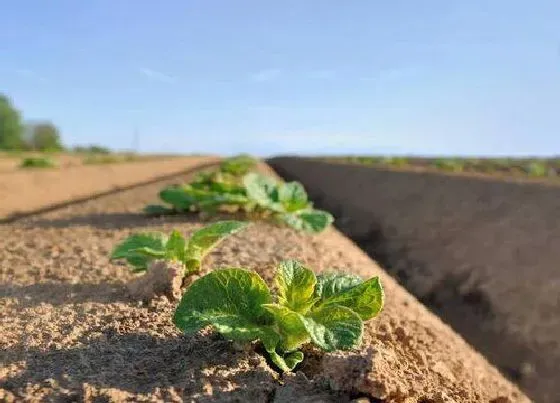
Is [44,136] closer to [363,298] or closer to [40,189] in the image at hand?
[40,189]

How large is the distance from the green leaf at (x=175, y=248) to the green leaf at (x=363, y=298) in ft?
3.16

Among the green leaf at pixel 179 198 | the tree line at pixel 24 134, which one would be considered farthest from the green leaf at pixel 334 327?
the tree line at pixel 24 134

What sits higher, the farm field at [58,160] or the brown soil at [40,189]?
the brown soil at [40,189]

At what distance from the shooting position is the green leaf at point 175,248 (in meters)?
2.95

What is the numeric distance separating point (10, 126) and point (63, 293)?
63.4 m

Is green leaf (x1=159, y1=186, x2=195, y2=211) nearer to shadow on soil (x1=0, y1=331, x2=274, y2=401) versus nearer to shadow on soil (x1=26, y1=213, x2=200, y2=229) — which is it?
shadow on soil (x1=26, y1=213, x2=200, y2=229)

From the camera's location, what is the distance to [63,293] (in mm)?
2822

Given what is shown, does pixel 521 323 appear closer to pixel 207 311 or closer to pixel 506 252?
pixel 506 252

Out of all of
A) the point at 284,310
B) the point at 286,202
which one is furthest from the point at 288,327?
the point at 286,202

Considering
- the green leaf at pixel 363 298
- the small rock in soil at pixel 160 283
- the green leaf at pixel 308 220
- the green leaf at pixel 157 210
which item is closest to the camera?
the green leaf at pixel 363 298

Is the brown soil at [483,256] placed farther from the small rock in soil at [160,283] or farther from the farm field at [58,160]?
the farm field at [58,160]

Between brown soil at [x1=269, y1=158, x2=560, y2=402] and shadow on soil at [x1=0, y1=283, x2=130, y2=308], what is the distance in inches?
109

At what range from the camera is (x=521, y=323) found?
5.18 m

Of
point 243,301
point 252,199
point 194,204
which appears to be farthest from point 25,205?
point 243,301
